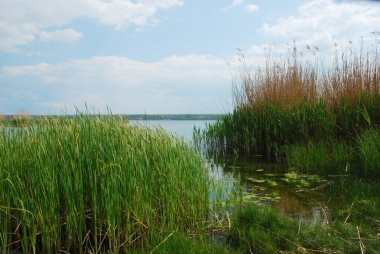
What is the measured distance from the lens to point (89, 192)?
431cm

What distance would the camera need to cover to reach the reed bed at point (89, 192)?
414cm

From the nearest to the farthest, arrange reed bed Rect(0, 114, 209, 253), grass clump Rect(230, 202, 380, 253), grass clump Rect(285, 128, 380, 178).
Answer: grass clump Rect(230, 202, 380, 253) → reed bed Rect(0, 114, 209, 253) → grass clump Rect(285, 128, 380, 178)

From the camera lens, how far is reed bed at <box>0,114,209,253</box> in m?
4.14

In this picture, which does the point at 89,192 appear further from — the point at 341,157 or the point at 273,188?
the point at 341,157

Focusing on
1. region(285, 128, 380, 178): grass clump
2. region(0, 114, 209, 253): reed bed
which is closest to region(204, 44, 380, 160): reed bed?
region(285, 128, 380, 178): grass clump

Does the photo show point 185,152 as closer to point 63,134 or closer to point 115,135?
point 115,135

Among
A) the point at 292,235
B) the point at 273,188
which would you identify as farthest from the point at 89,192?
the point at 273,188

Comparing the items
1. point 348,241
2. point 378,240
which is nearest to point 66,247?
point 348,241

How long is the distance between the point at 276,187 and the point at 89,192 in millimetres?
4033

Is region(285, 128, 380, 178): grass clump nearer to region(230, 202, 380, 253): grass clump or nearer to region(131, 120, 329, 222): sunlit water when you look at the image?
region(131, 120, 329, 222): sunlit water

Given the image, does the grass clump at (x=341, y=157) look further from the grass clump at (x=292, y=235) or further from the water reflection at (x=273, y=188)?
the grass clump at (x=292, y=235)

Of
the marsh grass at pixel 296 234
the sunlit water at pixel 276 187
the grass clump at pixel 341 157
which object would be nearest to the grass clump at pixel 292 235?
the marsh grass at pixel 296 234

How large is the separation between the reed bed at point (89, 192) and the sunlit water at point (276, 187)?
1107 mm

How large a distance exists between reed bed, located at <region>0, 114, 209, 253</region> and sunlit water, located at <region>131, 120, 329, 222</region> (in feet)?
3.63
